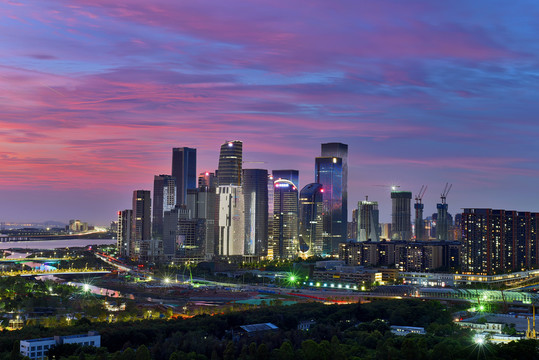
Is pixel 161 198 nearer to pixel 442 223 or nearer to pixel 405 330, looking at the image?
pixel 442 223

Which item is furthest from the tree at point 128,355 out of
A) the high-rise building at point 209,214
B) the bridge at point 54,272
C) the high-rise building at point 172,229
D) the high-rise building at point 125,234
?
the high-rise building at point 125,234

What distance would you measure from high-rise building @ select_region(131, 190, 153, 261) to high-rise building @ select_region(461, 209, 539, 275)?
5980 centimetres

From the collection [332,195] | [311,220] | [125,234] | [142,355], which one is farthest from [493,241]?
[125,234]

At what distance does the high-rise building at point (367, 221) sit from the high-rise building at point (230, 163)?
1431 inches

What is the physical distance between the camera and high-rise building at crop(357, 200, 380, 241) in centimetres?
15220

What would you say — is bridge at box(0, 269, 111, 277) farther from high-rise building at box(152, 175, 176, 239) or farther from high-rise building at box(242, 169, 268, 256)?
high-rise building at box(152, 175, 176, 239)

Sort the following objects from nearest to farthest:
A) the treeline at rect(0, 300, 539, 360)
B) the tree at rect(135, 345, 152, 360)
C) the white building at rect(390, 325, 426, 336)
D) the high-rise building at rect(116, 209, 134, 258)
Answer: the tree at rect(135, 345, 152, 360)
the treeline at rect(0, 300, 539, 360)
the white building at rect(390, 325, 426, 336)
the high-rise building at rect(116, 209, 134, 258)

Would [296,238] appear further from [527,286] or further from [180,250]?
[527,286]

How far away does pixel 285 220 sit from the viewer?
129 metres

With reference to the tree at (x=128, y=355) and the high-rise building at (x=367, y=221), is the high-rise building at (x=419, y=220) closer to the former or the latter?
the high-rise building at (x=367, y=221)

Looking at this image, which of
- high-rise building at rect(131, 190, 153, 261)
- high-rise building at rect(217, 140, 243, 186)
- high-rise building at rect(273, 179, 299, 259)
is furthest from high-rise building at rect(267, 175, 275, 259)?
high-rise building at rect(131, 190, 153, 261)

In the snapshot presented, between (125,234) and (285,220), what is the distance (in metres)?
30.6

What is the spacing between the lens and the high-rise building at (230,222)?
119 meters

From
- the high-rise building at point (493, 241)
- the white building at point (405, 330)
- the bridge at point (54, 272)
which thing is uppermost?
the high-rise building at point (493, 241)
